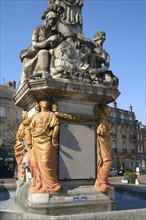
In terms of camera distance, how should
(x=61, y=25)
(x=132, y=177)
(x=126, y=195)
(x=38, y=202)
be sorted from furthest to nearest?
(x=132, y=177)
(x=126, y=195)
(x=61, y=25)
(x=38, y=202)

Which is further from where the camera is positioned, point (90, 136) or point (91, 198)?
point (90, 136)

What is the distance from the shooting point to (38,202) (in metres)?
5.63

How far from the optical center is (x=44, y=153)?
19.2ft

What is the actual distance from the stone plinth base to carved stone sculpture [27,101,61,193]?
0.17 metres

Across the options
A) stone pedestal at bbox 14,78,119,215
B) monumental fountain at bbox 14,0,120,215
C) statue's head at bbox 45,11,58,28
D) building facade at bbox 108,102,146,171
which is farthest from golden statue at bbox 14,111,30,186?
building facade at bbox 108,102,146,171

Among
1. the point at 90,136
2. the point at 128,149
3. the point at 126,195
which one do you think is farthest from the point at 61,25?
the point at 128,149

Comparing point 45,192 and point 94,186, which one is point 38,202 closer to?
point 45,192

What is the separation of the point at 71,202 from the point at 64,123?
1.68 m

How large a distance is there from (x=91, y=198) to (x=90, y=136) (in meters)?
1.39

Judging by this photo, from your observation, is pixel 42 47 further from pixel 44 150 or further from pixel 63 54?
pixel 44 150

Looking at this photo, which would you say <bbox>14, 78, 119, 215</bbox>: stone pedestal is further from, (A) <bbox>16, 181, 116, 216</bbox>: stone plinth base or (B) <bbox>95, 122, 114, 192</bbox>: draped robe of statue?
(B) <bbox>95, 122, 114, 192</bbox>: draped robe of statue

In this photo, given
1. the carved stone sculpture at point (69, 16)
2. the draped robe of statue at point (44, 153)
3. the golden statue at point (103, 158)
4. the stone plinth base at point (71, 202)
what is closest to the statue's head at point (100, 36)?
the carved stone sculpture at point (69, 16)

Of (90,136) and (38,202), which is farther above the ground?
(90,136)

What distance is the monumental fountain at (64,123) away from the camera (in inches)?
231
